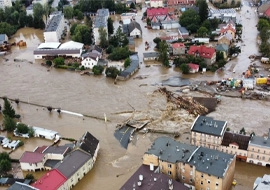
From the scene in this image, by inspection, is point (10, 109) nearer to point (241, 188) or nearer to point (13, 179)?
point (13, 179)

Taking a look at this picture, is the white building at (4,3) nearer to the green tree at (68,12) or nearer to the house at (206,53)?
the green tree at (68,12)

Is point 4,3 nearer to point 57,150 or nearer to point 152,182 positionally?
point 57,150

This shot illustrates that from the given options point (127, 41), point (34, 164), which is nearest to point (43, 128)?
point (34, 164)

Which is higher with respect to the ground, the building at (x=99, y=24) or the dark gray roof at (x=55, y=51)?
the building at (x=99, y=24)

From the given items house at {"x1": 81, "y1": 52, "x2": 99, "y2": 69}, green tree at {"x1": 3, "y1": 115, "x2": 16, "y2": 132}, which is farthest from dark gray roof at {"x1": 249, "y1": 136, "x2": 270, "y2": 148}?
house at {"x1": 81, "y1": 52, "x2": 99, "y2": 69}

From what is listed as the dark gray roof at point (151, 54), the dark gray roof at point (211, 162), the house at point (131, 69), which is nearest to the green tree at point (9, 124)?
the house at point (131, 69)

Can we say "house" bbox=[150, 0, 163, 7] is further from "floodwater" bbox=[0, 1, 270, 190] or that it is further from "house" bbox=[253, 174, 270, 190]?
"house" bbox=[253, 174, 270, 190]
